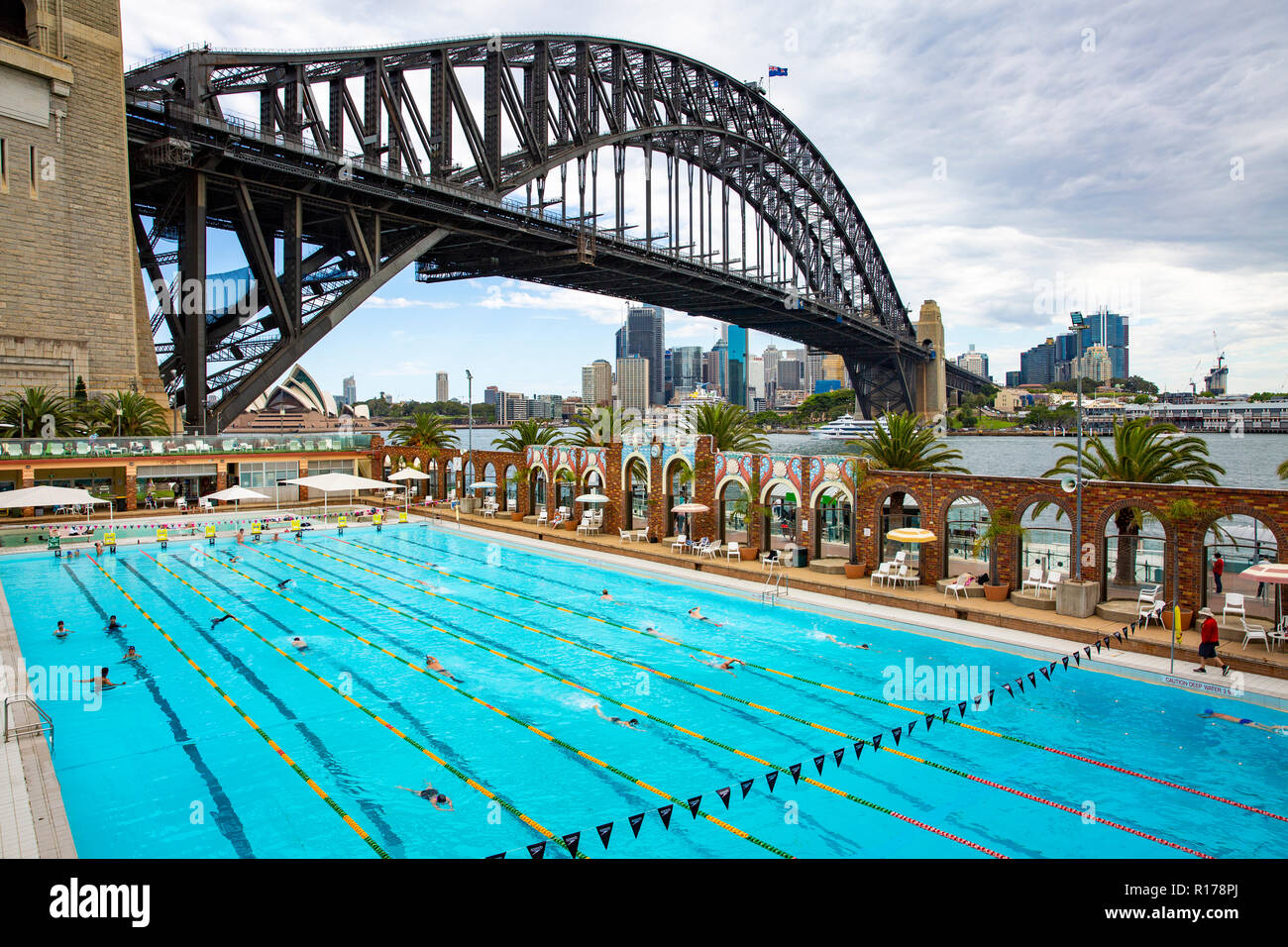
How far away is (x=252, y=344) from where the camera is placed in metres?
47.9

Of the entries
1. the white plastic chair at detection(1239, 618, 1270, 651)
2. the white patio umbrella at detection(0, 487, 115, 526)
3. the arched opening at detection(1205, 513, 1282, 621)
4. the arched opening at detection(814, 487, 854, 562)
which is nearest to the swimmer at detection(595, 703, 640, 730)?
the arched opening at detection(1205, 513, 1282, 621)

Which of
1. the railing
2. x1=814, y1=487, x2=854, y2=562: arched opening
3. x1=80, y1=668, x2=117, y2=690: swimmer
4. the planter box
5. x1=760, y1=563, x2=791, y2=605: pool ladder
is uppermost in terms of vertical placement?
the railing

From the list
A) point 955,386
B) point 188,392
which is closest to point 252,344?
point 188,392

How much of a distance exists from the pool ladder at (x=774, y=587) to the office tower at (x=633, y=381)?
110 m

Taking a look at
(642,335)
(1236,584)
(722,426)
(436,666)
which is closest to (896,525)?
(722,426)

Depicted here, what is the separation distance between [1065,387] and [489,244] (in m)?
125

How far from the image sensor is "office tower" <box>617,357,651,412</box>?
137125mm

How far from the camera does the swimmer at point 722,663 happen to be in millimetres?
15984

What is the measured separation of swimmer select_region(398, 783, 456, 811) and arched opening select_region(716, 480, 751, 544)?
17063 mm

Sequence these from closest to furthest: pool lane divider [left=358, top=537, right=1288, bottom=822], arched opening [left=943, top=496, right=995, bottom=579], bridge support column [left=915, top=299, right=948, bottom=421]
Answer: pool lane divider [left=358, top=537, right=1288, bottom=822], arched opening [left=943, top=496, right=995, bottom=579], bridge support column [left=915, top=299, right=948, bottom=421]

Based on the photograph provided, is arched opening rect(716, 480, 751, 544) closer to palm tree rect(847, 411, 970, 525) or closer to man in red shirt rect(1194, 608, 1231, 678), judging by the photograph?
palm tree rect(847, 411, 970, 525)

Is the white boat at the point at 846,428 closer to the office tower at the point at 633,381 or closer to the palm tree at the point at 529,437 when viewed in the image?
the office tower at the point at 633,381

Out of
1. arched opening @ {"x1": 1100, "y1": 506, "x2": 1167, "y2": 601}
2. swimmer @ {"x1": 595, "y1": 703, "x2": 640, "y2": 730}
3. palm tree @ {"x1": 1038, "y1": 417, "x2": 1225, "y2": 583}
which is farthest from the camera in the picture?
arched opening @ {"x1": 1100, "y1": 506, "x2": 1167, "y2": 601}
